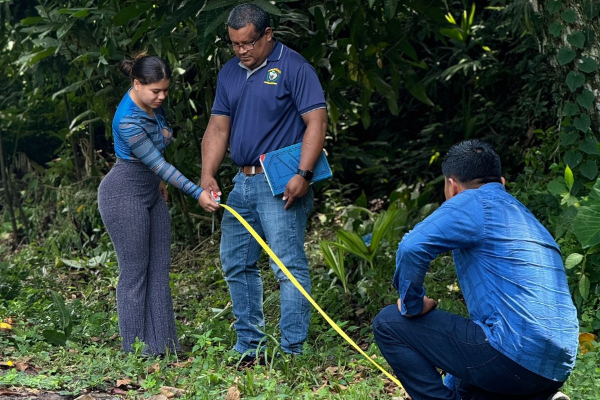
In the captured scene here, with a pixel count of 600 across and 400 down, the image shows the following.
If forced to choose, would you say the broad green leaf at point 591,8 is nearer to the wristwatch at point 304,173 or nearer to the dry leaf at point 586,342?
the dry leaf at point 586,342

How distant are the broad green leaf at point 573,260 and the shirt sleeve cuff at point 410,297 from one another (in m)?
1.72

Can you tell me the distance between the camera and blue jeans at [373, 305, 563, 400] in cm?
322

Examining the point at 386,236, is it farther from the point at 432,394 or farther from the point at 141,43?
the point at 432,394

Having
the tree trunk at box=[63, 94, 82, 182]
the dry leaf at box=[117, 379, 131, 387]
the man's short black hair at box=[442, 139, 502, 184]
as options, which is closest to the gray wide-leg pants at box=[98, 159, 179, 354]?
the dry leaf at box=[117, 379, 131, 387]

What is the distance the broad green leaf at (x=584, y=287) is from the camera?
15.6ft

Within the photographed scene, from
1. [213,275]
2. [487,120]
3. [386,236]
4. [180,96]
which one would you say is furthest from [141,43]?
[487,120]

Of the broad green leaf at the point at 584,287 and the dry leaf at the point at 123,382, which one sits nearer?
the dry leaf at the point at 123,382

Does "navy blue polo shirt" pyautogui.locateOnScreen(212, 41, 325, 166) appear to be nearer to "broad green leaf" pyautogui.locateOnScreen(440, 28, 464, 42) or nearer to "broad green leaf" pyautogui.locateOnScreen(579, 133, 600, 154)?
"broad green leaf" pyautogui.locateOnScreen(579, 133, 600, 154)

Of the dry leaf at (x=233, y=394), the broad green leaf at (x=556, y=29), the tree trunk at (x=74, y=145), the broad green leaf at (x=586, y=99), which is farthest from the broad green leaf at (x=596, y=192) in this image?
the tree trunk at (x=74, y=145)

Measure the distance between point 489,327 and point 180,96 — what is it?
12.7 ft

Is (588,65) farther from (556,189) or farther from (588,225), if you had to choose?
(588,225)

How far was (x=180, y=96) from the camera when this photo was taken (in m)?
6.55

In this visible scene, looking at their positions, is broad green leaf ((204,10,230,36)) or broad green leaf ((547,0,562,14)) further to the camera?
broad green leaf ((547,0,562,14))

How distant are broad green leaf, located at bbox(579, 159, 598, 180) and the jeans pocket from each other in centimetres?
236
